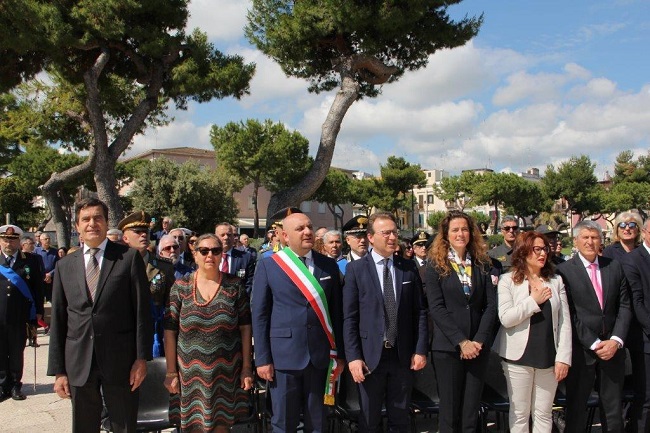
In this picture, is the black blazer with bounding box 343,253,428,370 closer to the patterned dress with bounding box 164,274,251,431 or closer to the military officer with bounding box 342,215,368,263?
the patterned dress with bounding box 164,274,251,431

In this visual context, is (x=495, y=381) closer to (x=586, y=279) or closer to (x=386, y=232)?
(x=586, y=279)

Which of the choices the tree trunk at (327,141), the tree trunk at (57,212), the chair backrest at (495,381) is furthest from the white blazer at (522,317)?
the tree trunk at (57,212)

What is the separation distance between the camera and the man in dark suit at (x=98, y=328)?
3.65 metres

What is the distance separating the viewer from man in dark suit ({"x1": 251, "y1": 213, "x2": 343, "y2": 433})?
3.76 meters

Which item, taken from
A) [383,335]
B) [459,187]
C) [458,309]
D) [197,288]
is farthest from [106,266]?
[459,187]

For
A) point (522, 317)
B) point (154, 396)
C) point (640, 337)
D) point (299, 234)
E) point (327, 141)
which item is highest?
point (327, 141)

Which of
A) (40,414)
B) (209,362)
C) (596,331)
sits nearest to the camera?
(209,362)

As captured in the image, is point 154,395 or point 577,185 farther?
point 577,185

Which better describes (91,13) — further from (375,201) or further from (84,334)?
(375,201)

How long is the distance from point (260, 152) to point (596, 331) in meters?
36.6

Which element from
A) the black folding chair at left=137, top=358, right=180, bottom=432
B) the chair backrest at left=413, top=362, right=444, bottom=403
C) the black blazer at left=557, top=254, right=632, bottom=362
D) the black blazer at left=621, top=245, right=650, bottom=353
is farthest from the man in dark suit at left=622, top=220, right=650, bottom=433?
the black folding chair at left=137, top=358, right=180, bottom=432

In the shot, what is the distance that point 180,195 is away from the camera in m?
30.8

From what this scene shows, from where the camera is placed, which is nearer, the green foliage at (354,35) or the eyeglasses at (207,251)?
the eyeglasses at (207,251)

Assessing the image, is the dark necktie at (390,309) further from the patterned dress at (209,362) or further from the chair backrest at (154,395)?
the chair backrest at (154,395)
